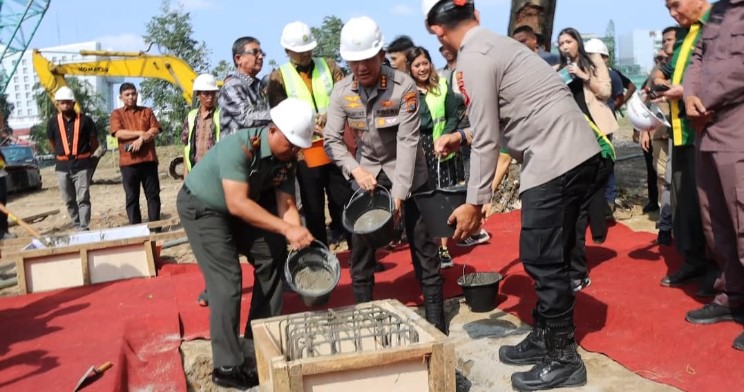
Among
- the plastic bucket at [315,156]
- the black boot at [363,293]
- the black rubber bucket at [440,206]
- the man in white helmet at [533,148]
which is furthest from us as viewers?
the plastic bucket at [315,156]

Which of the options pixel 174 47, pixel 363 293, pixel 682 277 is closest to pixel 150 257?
pixel 363 293

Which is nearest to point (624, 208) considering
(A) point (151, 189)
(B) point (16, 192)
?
(A) point (151, 189)

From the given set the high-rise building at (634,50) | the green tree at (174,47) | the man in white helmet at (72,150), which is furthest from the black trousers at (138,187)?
the high-rise building at (634,50)

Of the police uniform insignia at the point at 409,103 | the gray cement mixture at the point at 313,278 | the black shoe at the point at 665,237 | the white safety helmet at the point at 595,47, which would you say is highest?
the white safety helmet at the point at 595,47

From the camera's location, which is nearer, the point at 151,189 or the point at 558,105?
the point at 558,105

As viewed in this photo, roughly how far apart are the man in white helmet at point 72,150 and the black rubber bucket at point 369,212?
4.91 metres

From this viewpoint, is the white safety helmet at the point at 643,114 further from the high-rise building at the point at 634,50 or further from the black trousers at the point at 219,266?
the high-rise building at the point at 634,50

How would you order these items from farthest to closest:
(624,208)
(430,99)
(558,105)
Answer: (624,208)
(430,99)
(558,105)

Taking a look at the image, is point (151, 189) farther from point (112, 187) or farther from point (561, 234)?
point (112, 187)

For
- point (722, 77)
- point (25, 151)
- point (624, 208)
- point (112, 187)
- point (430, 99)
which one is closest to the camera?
point (722, 77)

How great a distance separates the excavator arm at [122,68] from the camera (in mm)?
12133

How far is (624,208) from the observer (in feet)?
24.0

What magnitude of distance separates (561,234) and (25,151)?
83.9ft

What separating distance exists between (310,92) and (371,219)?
5.08 ft
